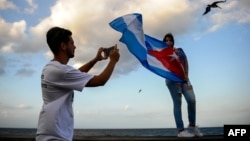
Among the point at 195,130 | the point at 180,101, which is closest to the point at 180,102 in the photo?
the point at 180,101

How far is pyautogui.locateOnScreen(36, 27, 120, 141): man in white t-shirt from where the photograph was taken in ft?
10.7

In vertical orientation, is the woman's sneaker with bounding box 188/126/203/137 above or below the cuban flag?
below

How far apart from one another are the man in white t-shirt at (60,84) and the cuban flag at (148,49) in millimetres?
3927

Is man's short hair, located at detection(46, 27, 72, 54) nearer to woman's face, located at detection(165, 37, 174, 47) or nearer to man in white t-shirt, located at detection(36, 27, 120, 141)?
man in white t-shirt, located at detection(36, 27, 120, 141)

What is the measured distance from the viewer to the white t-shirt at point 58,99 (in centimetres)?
324

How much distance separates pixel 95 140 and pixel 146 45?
2.95 metres

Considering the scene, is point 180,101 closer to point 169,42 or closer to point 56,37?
point 169,42

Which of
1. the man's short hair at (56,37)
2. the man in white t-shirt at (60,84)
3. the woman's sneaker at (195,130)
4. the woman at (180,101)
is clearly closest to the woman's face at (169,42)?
the woman at (180,101)

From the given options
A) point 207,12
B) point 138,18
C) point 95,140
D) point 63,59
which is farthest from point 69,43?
point 207,12

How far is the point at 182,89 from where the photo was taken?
8000 millimetres

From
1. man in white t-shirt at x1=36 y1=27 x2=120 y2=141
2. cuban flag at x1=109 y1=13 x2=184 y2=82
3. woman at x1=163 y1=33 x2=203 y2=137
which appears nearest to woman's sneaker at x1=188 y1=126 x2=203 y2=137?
woman at x1=163 y1=33 x2=203 y2=137

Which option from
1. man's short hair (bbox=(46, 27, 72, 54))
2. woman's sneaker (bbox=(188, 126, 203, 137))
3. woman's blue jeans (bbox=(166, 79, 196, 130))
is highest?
man's short hair (bbox=(46, 27, 72, 54))

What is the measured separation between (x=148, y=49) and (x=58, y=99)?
213 inches

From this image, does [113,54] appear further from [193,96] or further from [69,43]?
[193,96]
